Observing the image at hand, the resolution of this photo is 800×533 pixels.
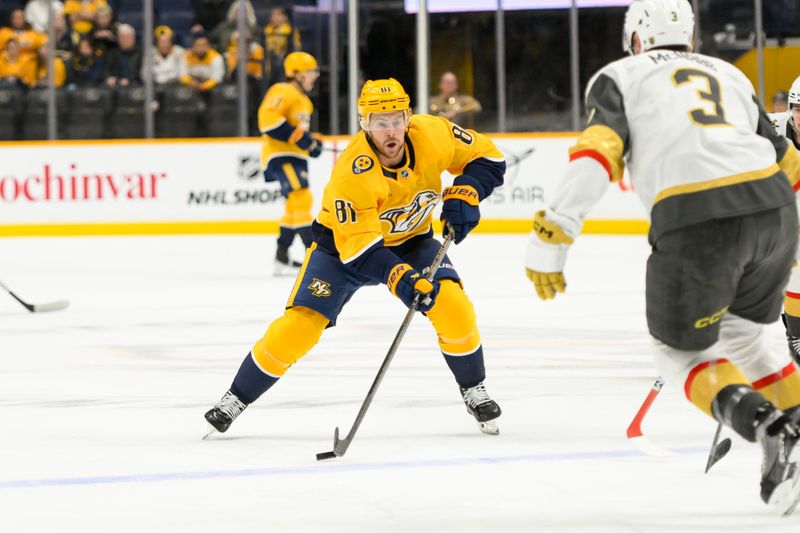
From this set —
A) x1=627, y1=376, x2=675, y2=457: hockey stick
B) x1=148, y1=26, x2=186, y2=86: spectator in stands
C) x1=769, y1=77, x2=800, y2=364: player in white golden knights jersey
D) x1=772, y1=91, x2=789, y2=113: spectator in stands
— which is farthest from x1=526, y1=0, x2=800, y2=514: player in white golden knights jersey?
x1=148, y1=26, x2=186, y2=86: spectator in stands

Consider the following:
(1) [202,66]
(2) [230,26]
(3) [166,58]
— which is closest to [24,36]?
(3) [166,58]

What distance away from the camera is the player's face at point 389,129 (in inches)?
143

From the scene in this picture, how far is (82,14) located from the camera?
11.9 metres

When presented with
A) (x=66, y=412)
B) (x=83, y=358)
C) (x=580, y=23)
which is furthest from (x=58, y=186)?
(x=66, y=412)

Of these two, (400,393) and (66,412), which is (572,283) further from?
(66,412)

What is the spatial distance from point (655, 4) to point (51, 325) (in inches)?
163

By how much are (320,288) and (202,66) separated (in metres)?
8.39

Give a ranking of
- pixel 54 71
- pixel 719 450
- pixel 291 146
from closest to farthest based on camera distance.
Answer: pixel 719 450
pixel 291 146
pixel 54 71

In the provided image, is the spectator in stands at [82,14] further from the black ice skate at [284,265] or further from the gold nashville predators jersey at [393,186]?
the gold nashville predators jersey at [393,186]

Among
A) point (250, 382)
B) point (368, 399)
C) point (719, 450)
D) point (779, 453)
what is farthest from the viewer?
point (250, 382)

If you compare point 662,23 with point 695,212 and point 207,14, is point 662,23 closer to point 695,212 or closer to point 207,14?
point 695,212

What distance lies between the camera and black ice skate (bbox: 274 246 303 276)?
8.26 meters

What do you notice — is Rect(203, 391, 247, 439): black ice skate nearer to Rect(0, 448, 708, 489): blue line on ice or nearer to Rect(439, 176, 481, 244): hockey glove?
Rect(0, 448, 708, 489): blue line on ice

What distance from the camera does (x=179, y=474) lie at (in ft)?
11.1
